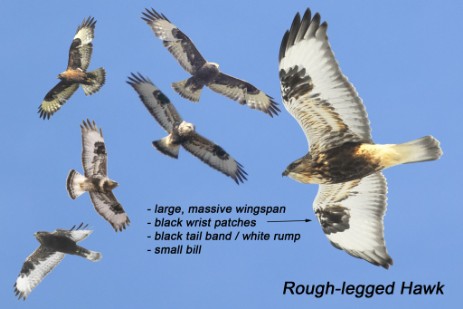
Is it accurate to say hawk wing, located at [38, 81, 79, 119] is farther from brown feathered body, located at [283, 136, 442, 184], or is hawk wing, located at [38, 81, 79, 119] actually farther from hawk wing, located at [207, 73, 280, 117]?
brown feathered body, located at [283, 136, 442, 184]

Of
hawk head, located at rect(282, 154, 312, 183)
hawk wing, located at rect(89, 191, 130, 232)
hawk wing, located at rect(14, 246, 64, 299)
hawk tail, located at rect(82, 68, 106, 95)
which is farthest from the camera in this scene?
hawk tail, located at rect(82, 68, 106, 95)

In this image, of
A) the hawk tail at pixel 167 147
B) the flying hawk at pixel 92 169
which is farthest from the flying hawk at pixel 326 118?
the hawk tail at pixel 167 147

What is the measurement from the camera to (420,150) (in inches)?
292

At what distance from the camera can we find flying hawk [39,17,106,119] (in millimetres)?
13734

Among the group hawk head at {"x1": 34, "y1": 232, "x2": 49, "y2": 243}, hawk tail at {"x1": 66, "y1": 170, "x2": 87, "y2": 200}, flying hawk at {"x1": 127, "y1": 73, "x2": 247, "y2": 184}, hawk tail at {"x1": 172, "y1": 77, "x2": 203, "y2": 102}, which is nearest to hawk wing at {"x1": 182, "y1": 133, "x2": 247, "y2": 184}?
flying hawk at {"x1": 127, "y1": 73, "x2": 247, "y2": 184}

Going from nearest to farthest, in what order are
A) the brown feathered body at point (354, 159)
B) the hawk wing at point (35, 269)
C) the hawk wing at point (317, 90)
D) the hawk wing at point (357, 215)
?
1. the hawk wing at point (317, 90)
2. the brown feathered body at point (354, 159)
3. the hawk wing at point (357, 215)
4. the hawk wing at point (35, 269)

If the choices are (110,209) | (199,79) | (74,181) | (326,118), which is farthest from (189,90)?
(326,118)

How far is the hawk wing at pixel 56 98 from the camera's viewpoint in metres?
14.2

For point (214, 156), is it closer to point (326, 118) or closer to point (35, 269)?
point (35, 269)

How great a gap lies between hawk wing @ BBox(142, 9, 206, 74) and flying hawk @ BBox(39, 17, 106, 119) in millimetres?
1182

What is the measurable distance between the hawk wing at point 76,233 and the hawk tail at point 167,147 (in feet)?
5.25

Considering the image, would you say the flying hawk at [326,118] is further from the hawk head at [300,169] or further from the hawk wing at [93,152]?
the hawk wing at [93,152]

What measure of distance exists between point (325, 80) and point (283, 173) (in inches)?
41.2

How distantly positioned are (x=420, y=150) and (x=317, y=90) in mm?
1069
